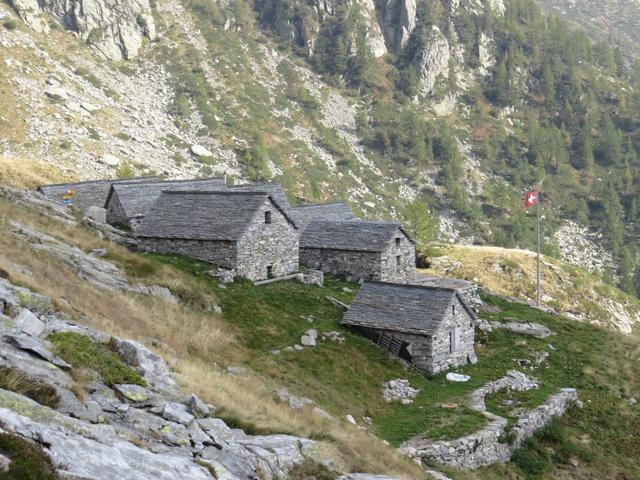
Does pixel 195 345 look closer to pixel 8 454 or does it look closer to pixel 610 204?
pixel 8 454

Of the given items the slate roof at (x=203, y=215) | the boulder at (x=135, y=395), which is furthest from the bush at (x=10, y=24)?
the boulder at (x=135, y=395)

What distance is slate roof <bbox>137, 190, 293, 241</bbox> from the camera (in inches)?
1543

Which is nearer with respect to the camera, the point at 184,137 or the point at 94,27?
the point at 184,137

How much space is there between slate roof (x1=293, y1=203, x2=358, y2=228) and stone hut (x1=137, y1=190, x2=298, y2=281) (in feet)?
27.8

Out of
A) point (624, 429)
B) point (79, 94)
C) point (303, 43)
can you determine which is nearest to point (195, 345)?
point (624, 429)

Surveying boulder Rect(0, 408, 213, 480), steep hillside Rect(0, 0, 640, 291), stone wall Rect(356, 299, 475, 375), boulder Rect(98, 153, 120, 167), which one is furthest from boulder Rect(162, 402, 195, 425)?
boulder Rect(98, 153, 120, 167)

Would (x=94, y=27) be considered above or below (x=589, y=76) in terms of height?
below

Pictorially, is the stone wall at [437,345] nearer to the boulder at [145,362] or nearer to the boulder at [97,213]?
the boulder at [145,362]

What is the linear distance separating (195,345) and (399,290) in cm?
1295

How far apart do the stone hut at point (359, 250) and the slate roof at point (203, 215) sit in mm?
7960

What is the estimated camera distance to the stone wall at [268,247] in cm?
3912

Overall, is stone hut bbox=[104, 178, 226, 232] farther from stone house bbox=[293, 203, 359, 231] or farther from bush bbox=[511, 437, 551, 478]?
bush bbox=[511, 437, 551, 478]

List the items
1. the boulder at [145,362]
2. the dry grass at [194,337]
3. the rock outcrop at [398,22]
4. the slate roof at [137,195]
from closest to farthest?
the boulder at [145,362]
the dry grass at [194,337]
the slate roof at [137,195]
the rock outcrop at [398,22]

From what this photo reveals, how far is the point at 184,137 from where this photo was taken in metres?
126
